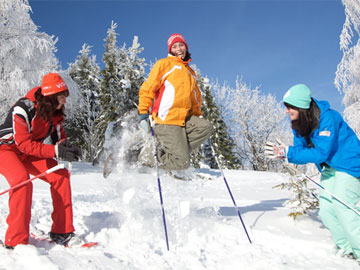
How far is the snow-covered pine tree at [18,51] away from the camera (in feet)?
34.0

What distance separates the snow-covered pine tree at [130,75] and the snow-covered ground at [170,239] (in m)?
15.1

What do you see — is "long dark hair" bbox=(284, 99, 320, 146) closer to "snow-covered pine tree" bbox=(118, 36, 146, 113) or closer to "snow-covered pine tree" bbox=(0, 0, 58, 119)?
"snow-covered pine tree" bbox=(0, 0, 58, 119)

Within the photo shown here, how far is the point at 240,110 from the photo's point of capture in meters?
25.4

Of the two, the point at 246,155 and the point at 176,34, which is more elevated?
the point at 176,34

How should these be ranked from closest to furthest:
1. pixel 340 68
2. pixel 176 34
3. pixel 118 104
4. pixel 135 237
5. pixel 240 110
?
pixel 135 237
pixel 176 34
pixel 340 68
pixel 118 104
pixel 240 110

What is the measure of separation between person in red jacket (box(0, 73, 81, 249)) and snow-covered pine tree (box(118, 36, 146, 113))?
16.3 meters

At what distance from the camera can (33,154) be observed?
2.81 m

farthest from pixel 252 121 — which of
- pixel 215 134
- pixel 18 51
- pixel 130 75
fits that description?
pixel 18 51

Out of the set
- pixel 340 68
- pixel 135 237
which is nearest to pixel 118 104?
pixel 340 68

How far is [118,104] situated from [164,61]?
1595 cm

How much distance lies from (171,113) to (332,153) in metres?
2.06

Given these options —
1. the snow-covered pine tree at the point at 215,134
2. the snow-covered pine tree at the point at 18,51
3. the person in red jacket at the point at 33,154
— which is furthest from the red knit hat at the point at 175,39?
the snow-covered pine tree at the point at 215,134

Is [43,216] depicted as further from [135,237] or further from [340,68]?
[340,68]

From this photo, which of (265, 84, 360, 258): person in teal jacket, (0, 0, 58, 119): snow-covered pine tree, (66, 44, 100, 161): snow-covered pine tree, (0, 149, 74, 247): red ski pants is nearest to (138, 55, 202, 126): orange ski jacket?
(265, 84, 360, 258): person in teal jacket
